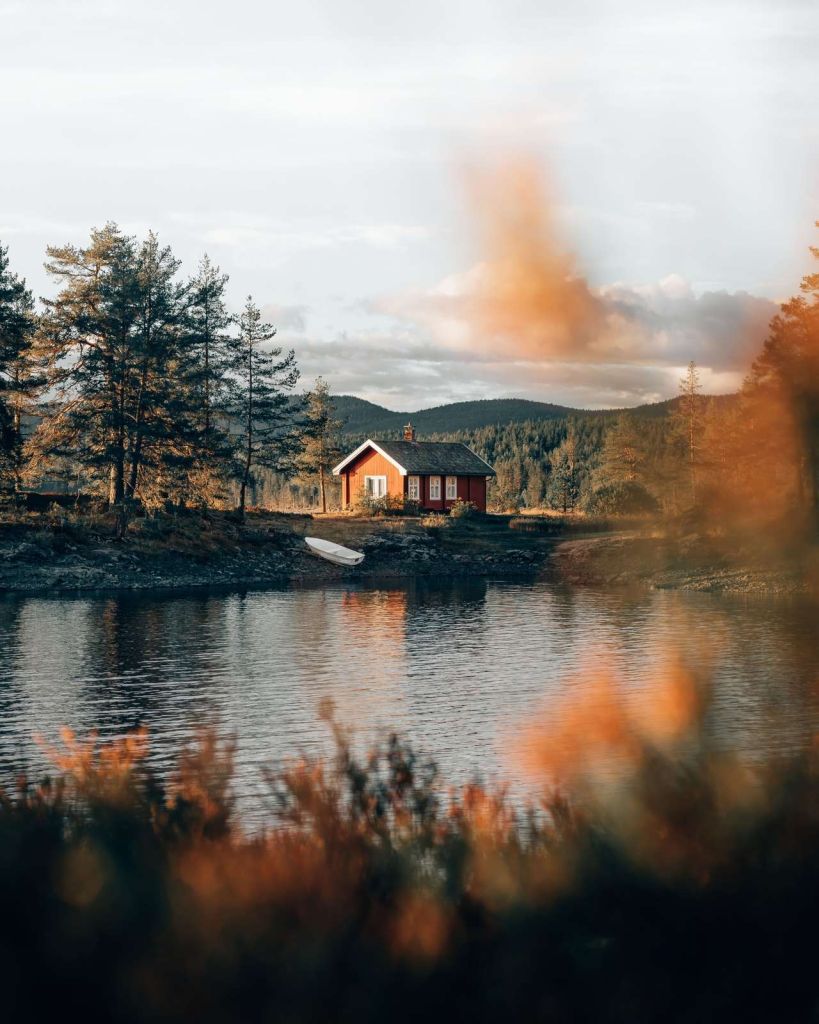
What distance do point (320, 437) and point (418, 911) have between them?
86.5 metres

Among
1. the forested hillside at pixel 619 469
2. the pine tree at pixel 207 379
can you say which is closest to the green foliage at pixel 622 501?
the forested hillside at pixel 619 469

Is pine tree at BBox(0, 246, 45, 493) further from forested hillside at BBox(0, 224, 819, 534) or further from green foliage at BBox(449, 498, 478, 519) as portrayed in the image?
green foliage at BBox(449, 498, 478, 519)

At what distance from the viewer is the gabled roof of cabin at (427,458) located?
271 feet

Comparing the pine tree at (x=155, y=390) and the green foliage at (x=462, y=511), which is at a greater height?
the pine tree at (x=155, y=390)

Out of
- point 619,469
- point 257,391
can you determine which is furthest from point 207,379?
point 619,469

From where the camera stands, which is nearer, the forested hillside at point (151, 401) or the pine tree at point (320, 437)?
the forested hillside at point (151, 401)

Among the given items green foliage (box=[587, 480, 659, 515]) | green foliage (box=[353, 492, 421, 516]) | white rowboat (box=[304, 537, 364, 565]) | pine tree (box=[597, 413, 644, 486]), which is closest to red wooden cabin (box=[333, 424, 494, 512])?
green foliage (box=[353, 492, 421, 516])

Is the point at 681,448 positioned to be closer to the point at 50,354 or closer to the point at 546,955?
the point at 50,354

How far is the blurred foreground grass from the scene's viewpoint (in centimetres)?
594

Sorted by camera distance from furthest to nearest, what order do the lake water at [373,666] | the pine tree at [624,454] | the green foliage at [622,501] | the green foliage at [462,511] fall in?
the pine tree at [624,454] < the green foliage at [622,501] < the green foliage at [462,511] < the lake water at [373,666]

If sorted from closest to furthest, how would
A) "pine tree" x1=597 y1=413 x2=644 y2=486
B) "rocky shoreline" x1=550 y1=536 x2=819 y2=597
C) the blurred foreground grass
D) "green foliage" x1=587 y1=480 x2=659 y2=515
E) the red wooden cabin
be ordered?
the blurred foreground grass
"rocky shoreline" x1=550 y1=536 x2=819 y2=597
"green foliage" x1=587 y1=480 x2=659 y2=515
the red wooden cabin
"pine tree" x1=597 y1=413 x2=644 y2=486

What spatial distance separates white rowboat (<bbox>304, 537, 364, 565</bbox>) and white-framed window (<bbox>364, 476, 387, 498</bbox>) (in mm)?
17626

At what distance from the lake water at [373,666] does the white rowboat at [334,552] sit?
13.9m

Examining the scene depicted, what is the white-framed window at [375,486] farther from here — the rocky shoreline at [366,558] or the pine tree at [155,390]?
the pine tree at [155,390]
